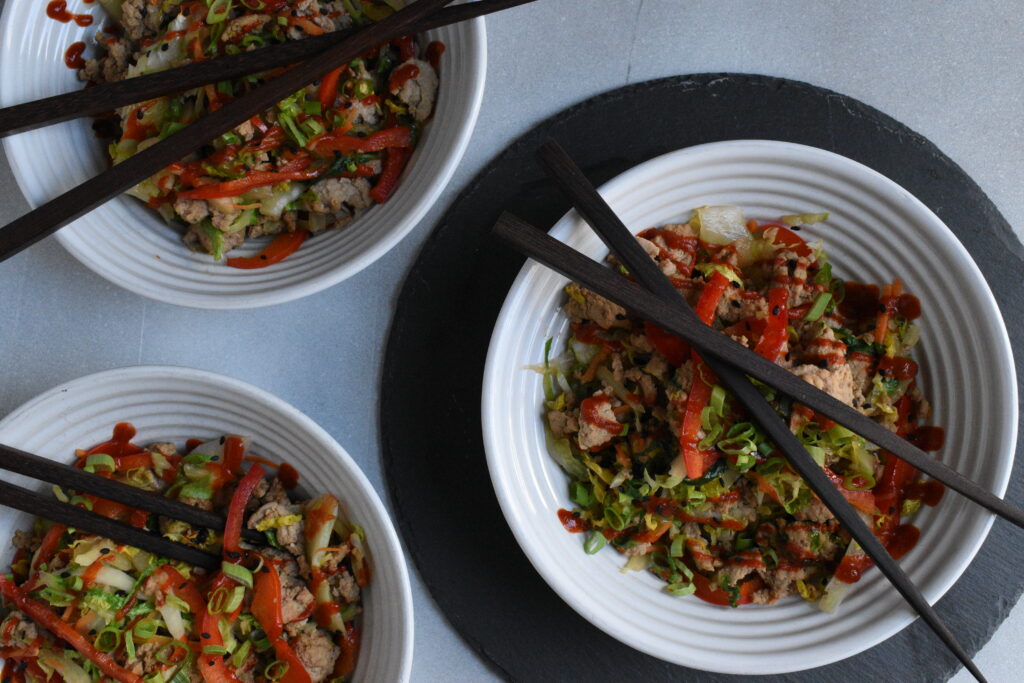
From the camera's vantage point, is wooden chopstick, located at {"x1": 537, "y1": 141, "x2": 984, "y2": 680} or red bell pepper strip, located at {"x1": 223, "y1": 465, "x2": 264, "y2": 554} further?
red bell pepper strip, located at {"x1": 223, "y1": 465, "x2": 264, "y2": 554}

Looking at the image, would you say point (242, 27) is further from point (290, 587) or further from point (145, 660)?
point (145, 660)

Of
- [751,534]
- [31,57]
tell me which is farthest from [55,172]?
[751,534]

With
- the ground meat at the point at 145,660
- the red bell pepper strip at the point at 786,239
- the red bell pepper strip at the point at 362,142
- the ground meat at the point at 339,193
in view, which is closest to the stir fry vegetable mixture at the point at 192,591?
the ground meat at the point at 145,660

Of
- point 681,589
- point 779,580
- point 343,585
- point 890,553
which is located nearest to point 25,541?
point 343,585

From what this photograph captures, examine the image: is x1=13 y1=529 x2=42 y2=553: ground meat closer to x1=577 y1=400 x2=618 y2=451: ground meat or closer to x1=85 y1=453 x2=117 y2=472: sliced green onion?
x1=85 y1=453 x2=117 y2=472: sliced green onion

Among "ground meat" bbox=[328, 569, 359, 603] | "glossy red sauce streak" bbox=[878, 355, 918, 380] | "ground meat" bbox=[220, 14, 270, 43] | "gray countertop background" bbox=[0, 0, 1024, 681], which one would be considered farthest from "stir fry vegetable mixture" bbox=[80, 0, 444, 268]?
"glossy red sauce streak" bbox=[878, 355, 918, 380]

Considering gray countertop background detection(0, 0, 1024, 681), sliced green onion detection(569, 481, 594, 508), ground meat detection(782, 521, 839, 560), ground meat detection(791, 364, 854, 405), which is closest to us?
ground meat detection(791, 364, 854, 405)
